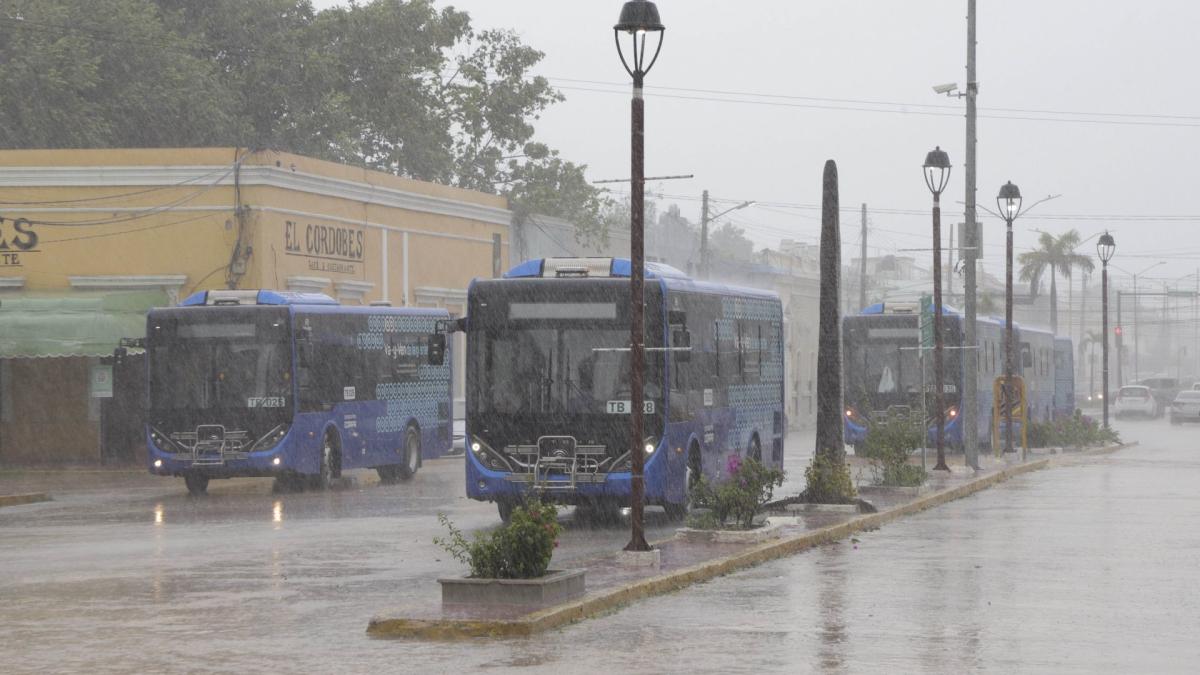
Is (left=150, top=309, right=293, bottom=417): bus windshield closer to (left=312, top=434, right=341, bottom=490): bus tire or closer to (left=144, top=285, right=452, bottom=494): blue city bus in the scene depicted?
(left=144, top=285, right=452, bottom=494): blue city bus

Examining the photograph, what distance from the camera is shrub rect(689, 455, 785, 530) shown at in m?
19.4

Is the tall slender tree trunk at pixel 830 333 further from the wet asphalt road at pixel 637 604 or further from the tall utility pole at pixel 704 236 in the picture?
the tall utility pole at pixel 704 236

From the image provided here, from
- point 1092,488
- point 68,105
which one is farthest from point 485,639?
point 68,105

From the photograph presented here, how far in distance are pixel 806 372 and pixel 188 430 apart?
2133 inches

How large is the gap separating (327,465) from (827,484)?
1046 centimetres

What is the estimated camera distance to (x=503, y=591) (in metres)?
13.7

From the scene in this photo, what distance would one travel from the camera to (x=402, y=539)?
21.1 m

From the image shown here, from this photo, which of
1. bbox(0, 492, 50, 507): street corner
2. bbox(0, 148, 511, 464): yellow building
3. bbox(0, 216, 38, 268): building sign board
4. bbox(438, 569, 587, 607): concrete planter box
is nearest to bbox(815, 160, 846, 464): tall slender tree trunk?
bbox(438, 569, 587, 607): concrete planter box

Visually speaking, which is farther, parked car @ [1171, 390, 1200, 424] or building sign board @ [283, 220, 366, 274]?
parked car @ [1171, 390, 1200, 424]

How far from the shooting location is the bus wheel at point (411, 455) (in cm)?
3444

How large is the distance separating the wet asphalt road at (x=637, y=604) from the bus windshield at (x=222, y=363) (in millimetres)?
3933

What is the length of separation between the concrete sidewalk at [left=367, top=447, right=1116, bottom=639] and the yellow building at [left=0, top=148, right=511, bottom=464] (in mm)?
17425

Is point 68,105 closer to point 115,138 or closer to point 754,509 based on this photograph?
point 115,138

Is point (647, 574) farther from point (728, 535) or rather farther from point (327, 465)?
point (327, 465)
